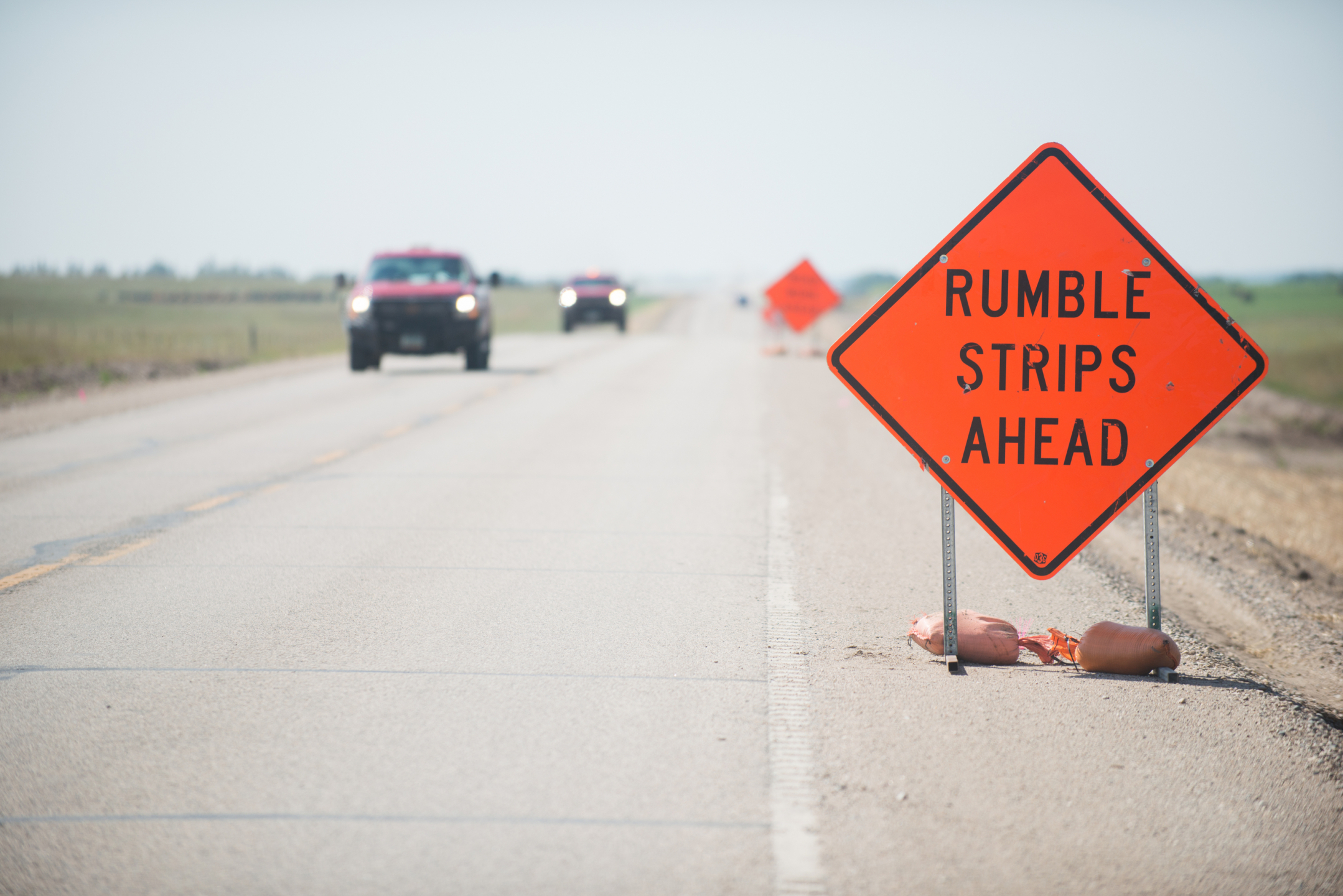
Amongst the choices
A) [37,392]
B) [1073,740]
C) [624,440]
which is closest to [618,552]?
[1073,740]

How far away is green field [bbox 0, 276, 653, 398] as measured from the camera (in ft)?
79.9

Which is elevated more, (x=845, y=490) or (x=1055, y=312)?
(x=1055, y=312)

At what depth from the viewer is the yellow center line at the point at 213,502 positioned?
937 centimetres

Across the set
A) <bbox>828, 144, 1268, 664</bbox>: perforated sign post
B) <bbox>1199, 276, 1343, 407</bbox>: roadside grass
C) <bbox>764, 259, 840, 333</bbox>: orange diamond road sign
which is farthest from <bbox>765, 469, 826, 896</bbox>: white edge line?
<bbox>764, 259, 840, 333</bbox>: orange diamond road sign

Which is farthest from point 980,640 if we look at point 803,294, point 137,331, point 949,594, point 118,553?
point 137,331

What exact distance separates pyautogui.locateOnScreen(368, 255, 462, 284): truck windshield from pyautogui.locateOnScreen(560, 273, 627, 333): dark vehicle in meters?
18.2

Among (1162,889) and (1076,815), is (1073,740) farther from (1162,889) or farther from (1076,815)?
(1162,889)

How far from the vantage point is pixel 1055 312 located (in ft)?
18.4

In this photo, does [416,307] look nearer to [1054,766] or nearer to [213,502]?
[213,502]

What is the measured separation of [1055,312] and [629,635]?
252 centimetres

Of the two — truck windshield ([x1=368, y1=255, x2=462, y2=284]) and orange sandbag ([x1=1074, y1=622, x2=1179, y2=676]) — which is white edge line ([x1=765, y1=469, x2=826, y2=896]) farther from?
truck windshield ([x1=368, y1=255, x2=462, y2=284])

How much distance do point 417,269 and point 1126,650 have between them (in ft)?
64.0

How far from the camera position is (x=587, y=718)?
471cm

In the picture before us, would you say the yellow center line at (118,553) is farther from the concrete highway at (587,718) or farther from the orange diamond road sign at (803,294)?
the orange diamond road sign at (803,294)
